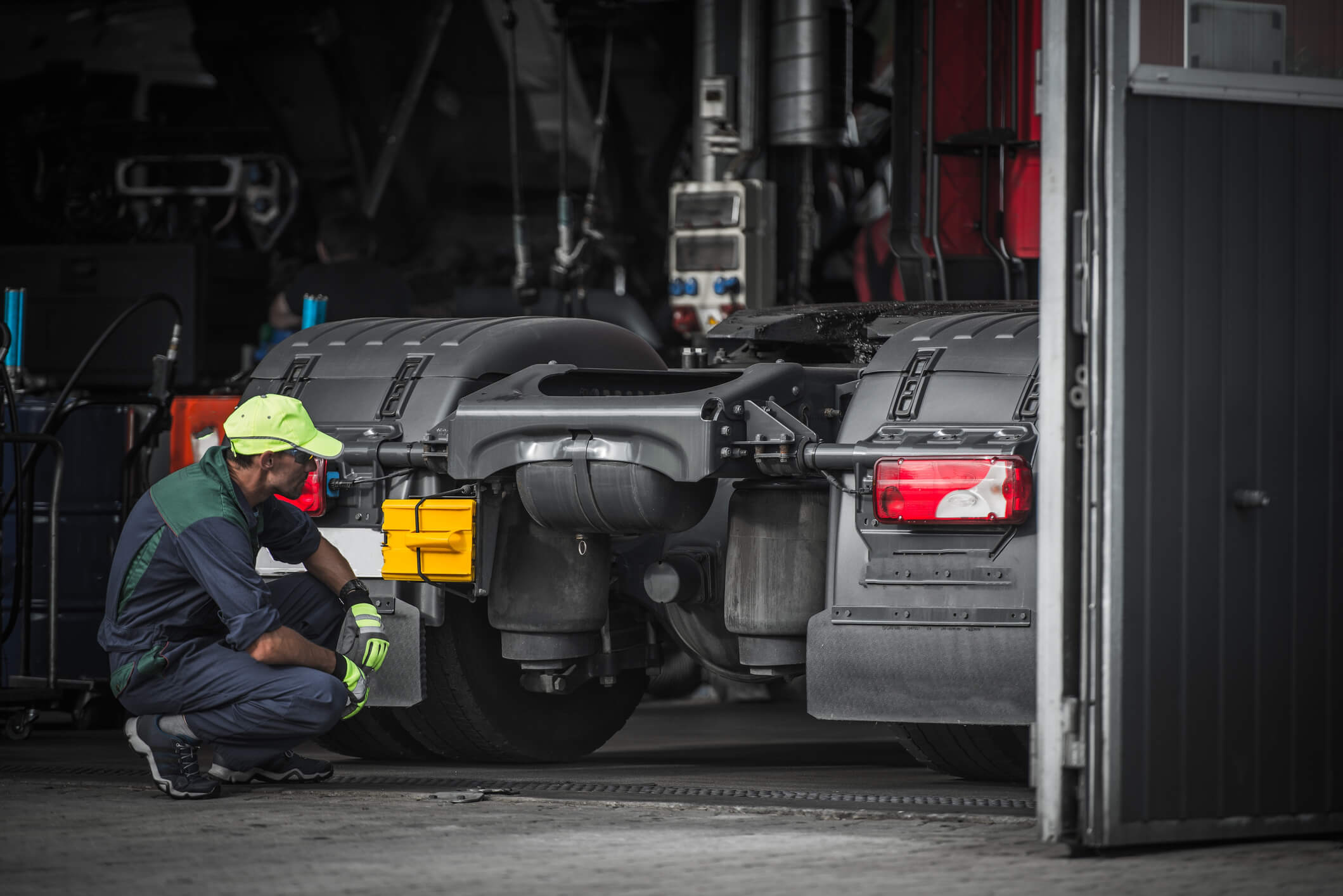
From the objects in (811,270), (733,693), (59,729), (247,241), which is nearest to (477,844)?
(59,729)

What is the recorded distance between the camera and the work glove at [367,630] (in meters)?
5.56

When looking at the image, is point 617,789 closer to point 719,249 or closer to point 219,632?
point 219,632

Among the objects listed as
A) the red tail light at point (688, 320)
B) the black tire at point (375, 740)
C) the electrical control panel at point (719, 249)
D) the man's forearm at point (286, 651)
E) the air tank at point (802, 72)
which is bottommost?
the black tire at point (375, 740)

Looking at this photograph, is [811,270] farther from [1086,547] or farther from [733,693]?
[1086,547]

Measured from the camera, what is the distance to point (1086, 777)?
14.8 ft

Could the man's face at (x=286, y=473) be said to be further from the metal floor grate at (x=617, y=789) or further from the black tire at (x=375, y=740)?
the black tire at (x=375, y=740)

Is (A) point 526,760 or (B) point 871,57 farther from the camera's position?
(B) point 871,57

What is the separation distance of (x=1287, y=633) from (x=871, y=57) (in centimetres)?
752

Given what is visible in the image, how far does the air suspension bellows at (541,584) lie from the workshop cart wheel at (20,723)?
7.18 feet

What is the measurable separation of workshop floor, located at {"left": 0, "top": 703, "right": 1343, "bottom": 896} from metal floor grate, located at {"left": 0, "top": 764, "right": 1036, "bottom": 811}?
0.04 ft

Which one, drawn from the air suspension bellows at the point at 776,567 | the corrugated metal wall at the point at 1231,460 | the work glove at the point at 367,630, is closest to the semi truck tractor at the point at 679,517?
the air suspension bellows at the point at 776,567

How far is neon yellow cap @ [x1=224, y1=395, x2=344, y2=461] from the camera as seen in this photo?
214 inches

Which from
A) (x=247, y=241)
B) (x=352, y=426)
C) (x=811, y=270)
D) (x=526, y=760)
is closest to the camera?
(x=352, y=426)

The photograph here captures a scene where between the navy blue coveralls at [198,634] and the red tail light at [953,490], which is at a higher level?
the red tail light at [953,490]
